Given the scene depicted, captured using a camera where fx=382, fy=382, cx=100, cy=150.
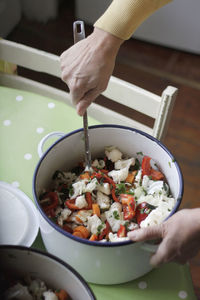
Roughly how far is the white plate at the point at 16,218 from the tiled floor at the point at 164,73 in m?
1.03

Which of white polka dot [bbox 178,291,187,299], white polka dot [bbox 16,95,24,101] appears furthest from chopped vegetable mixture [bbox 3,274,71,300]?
white polka dot [bbox 16,95,24,101]

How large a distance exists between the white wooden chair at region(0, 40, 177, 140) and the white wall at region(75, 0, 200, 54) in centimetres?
136

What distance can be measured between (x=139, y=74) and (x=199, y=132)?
1.74ft

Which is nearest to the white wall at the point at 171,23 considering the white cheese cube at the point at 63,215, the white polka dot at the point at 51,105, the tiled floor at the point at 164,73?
the tiled floor at the point at 164,73

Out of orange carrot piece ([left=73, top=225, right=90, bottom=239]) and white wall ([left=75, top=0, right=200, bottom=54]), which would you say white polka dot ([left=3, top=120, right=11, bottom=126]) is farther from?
white wall ([left=75, top=0, right=200, bottom=54])

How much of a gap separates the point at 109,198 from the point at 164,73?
163cm

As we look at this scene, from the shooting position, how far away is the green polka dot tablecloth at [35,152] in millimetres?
722

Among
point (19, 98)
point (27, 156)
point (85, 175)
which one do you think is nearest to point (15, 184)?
point (27, 156)

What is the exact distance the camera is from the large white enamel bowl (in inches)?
24.4

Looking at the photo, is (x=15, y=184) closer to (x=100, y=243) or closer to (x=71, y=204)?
(x=71, y=204)

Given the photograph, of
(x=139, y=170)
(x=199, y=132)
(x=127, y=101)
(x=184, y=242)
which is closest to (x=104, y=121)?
(x=127, y=101)

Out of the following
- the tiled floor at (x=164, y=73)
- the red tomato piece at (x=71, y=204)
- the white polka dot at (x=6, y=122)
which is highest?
the red tomato piece at (x=71, y=204)

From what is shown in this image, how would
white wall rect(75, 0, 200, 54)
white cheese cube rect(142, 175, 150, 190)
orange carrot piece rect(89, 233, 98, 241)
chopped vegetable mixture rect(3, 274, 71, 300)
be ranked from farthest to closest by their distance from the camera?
white wall rect(75, 0, 200, 54), white cheese cube rect(142, 175, 150, 190), orange carrot piece rect(89, 233, 98, 241), chopped vegetable mixture rect(3, 274, 71, 300)

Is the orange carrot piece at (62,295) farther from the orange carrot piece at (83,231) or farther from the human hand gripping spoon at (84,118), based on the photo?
the human hand gripping spoon at (84,118)
